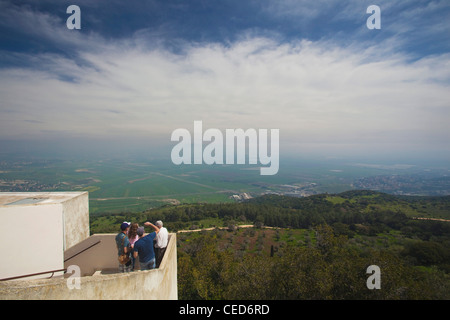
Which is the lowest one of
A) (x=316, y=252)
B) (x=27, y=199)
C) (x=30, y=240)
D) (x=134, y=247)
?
(x=316, y=252)

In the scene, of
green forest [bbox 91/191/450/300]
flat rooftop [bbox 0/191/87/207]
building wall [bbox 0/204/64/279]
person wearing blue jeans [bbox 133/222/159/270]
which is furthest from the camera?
green forest [bbox 91/191/450/300]

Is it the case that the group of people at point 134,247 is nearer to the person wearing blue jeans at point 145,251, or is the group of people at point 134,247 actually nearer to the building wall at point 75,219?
the person wearing blue jeans at point 145,251

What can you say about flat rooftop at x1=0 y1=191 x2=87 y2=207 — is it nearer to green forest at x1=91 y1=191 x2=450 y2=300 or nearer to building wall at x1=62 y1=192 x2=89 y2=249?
building wall at x1=62 y1=192 x2=89 y2=249

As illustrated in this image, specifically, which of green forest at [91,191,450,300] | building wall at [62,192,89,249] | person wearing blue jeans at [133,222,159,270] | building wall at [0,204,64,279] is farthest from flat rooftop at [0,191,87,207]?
green forest at [91,191,450,300]

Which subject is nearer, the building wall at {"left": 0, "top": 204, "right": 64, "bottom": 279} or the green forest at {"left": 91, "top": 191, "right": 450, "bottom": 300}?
the building wall at {"left": 0, "top": 204, "right": 64, "bottom": 279}

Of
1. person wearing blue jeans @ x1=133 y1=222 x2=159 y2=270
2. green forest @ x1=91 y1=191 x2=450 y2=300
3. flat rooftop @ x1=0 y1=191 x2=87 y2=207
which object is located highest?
flat rooftop @ x1=0 y1=191 x2=87 y2=207

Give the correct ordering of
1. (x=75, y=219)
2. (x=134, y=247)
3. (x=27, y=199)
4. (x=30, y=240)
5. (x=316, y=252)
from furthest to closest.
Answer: (x=316, y=252) → (x=75, y=219) → (x=27, y=199) → (x=134, y=247) → (x=30, y=240)

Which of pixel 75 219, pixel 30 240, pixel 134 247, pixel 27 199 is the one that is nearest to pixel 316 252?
pixel 134 247

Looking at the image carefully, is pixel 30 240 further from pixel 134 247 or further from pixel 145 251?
pixel 145 251
